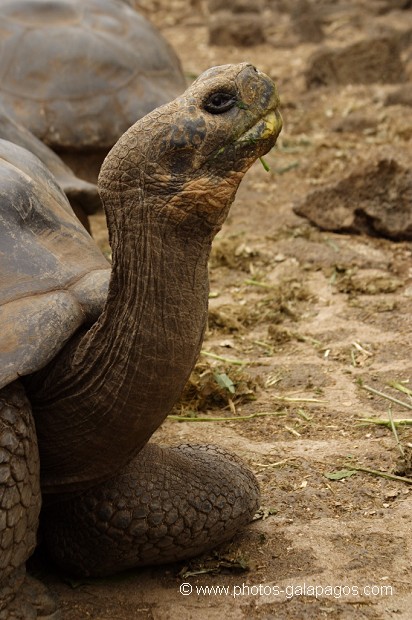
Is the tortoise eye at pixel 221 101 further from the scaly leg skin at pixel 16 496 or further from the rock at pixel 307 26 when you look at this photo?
the rock at pixel 307 26

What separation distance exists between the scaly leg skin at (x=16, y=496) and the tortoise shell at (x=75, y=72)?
2953mm

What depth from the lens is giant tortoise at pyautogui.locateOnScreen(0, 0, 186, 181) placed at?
490 cm

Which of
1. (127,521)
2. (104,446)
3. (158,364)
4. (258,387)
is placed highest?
(158,364)

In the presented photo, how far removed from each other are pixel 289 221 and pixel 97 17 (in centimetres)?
146

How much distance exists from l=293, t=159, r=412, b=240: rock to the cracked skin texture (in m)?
2.57

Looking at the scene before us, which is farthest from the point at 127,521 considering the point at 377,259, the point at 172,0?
the point at 172,0

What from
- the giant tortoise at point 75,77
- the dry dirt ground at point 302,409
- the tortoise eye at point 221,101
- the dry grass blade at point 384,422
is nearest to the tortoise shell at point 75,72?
the giant tortoise at point 75,77

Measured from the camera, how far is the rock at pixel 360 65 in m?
7.79

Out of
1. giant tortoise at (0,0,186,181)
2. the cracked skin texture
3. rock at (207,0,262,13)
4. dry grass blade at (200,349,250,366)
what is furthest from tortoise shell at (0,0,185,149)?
rock at (207,0,262,13)

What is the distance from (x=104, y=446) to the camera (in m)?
2.20

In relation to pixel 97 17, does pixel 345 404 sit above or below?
below

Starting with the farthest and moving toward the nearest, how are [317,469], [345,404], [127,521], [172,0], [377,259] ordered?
1. [172,0]
2. [377,259]
3. [345,404]
4. [317,469]
5. [127,521]

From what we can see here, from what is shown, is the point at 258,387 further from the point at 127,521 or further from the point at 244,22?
the point at 244,22

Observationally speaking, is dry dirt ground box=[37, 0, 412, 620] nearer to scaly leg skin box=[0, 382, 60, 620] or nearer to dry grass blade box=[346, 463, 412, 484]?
dry grass blade box=[346, 463, 412, 484]
